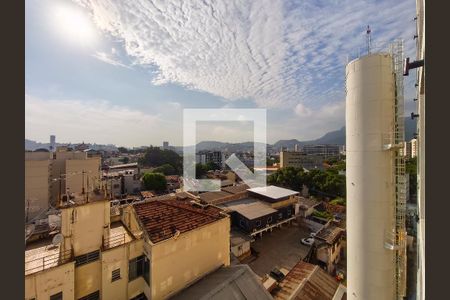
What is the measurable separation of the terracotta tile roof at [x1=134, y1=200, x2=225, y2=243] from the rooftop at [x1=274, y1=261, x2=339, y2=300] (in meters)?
4.27

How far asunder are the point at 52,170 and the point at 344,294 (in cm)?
3082

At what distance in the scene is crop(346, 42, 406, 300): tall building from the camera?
219 inches

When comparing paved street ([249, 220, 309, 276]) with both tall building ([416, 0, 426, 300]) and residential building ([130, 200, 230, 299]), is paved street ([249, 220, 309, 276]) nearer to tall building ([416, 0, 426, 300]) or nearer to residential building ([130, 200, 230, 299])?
residential building ([130, 200, 230, 299])

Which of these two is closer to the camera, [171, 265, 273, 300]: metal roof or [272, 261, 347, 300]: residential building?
[171, 265, 273, 300]: metal roof

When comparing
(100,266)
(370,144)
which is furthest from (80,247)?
(370,144)

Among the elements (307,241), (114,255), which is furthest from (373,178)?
(307,241)

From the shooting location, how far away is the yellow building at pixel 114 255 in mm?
5449

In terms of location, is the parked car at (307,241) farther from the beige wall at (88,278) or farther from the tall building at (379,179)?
the beige wall at (88,278)

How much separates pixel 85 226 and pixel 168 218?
9.12ft

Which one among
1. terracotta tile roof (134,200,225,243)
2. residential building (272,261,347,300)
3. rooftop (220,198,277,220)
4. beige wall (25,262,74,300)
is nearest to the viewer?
beige wall (25,262,74,300)

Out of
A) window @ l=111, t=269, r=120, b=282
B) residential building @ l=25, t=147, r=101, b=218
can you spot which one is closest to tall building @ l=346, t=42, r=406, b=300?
window @ l=111, t=269, r=120, b=282

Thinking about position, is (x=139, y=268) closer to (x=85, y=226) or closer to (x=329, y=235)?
(x=85, y=226)

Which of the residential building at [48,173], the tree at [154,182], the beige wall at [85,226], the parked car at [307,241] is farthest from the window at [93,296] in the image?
the tree at [154,182]

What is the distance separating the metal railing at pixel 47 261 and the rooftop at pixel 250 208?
42.2ft
